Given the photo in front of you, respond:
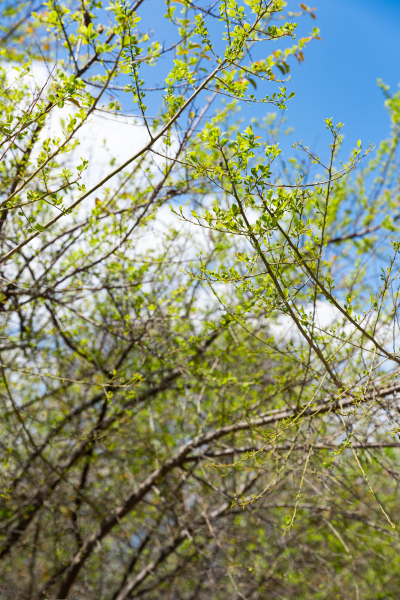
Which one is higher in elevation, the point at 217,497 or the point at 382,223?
the point at 382,223

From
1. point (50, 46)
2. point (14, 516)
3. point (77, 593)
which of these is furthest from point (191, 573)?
point (50, 46)

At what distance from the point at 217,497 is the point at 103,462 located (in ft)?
5.20

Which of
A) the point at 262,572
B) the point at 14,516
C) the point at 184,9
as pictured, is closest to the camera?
the point at 184,9

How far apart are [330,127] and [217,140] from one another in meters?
0.58

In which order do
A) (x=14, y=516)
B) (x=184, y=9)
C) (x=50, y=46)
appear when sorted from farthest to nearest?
1. (x=14, y=516)
2. (x=50, y=46)
3. (x=184, y=9)

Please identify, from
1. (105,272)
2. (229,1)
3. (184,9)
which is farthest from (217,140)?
(105,272)

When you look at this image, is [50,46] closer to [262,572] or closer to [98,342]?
[98,342]

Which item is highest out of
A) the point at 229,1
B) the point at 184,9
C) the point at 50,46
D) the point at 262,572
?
the point at 50,46

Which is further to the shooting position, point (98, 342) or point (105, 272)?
point (98, 342)

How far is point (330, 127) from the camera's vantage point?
2047 millimetres

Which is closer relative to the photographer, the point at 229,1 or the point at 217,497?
the point at 229,1

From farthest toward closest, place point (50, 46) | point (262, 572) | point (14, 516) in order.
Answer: point (262, 572), point (14, 516), point (50, 46)

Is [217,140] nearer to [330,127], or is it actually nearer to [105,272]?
[330,127]

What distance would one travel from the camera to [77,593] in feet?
17.6
